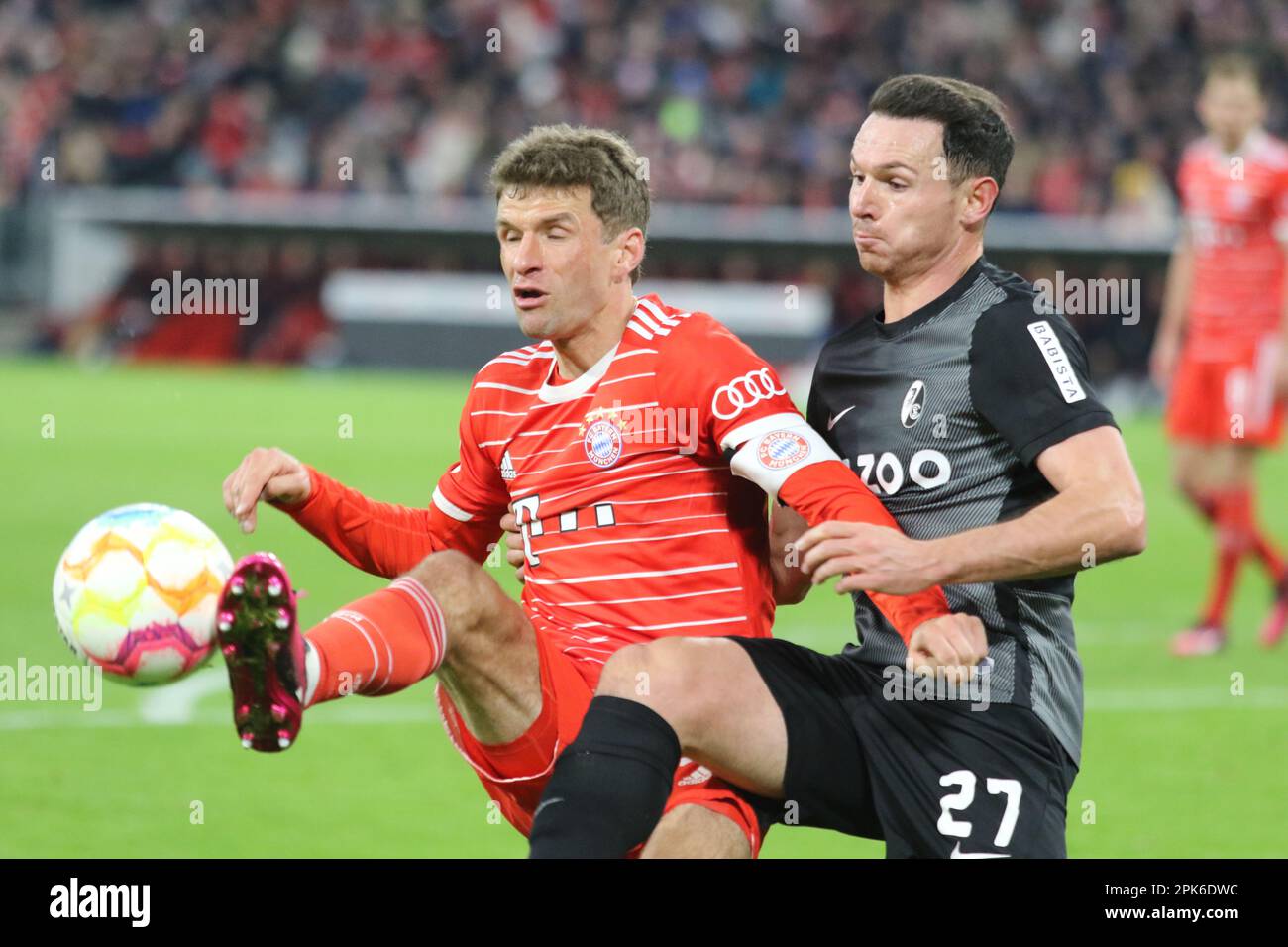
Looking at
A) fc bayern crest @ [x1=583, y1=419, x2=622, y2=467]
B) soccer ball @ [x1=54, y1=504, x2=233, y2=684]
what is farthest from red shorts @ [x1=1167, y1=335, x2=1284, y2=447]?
soccer ball @ [x1=54, y1=504, x2=233, y2=684]

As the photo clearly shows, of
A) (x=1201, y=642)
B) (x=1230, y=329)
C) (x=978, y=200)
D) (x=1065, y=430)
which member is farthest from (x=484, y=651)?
(x=1230, y=329)

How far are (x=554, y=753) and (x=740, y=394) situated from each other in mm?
915

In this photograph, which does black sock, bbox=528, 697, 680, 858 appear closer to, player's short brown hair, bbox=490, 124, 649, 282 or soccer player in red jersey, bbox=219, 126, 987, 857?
soccer player in red jersey, bbox=219, 126, 987, 857

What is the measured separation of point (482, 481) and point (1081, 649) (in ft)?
16.0

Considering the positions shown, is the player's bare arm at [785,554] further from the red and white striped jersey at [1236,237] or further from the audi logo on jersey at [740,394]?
the red and white striped jersey at [1236,237]

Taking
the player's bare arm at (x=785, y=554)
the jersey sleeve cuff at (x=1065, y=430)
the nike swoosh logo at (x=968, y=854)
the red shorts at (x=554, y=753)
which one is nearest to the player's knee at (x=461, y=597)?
the red shorts at (x=554, y=753)

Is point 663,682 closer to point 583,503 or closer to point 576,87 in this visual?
point 583,503

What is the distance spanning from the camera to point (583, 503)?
4406 millimetres

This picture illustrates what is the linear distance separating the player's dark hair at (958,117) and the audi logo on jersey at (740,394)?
0.64 metres

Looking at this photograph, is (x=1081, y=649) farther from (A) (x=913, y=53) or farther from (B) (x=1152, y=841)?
(A) (x=913, y=53)

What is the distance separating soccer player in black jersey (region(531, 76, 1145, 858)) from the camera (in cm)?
383

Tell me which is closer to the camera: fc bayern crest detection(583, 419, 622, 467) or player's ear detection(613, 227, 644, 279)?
fc bayern crest detection(583, 419, 622, 467)

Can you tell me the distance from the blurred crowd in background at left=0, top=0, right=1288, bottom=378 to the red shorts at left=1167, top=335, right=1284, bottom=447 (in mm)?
13690

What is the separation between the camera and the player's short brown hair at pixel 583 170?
4461 mm
